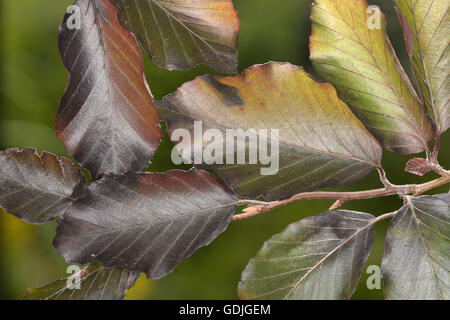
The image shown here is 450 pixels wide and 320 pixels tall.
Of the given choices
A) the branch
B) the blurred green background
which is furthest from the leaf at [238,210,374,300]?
the blurred green background

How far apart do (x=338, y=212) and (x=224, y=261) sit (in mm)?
854

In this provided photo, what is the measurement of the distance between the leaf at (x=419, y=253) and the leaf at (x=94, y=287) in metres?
0.17

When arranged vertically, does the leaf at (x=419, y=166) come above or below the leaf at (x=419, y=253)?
above

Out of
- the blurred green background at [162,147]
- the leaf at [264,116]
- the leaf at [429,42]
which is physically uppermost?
the leaf at [429,42]

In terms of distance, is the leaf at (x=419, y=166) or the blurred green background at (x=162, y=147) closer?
the leaf at (x=419, y=166)

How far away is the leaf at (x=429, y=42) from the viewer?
29 cm

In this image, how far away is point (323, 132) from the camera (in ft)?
1.00

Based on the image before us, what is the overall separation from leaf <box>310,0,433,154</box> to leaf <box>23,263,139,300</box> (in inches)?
7.5

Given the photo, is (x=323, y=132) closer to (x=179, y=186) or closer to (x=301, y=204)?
(x=179, y=186)

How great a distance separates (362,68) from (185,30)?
0.39ft

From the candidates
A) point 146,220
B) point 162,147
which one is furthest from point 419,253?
point 162,147

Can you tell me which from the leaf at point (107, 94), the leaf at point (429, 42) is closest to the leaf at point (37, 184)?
the leaf at point (107, 94)

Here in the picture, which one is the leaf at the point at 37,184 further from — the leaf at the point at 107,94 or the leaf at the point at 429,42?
the leaf at the point at 429,42

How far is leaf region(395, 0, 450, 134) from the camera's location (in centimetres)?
29
